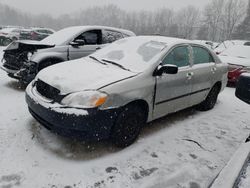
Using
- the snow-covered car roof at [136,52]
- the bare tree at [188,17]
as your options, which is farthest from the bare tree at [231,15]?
the snow-covered car roof at [136,52]

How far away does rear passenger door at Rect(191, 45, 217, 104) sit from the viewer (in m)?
4.67

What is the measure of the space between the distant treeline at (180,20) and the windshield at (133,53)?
4368cm

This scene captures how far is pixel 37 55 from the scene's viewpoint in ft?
18.3

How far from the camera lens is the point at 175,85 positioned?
4086 mm

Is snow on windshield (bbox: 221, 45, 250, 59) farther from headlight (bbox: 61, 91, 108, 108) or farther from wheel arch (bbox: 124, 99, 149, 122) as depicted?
headlight (bbox: 61, 91, 108, 108)

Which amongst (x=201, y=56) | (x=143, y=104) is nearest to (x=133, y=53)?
(x=143, y=104)

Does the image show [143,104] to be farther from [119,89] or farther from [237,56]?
[237,56]

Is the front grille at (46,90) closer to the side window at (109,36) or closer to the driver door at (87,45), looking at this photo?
the driver door at (87,45)

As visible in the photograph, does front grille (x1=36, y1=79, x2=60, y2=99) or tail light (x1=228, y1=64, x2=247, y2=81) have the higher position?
front grille (x1=36, y1=79, x2=60, y2=99)

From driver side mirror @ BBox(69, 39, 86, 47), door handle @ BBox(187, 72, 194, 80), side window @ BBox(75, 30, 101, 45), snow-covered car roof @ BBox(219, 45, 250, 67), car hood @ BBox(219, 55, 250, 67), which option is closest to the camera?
door handle @ BBox(187, 72, 194, 80)

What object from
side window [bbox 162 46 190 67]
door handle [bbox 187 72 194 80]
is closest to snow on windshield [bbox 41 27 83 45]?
side window [bbox 162 46 190 67]

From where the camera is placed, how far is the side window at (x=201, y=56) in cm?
477

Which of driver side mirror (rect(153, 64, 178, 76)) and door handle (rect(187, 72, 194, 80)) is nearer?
driver side mirror (rect(153, 64, 178, 76))

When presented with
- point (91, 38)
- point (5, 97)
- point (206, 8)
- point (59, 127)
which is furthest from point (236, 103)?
point (206, 8)
